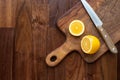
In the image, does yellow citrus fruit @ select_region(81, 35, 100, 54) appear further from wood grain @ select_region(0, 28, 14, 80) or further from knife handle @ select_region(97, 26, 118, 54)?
wood grain @ select_region(0, 28, 14, 80)

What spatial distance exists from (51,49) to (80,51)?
112 millimetres

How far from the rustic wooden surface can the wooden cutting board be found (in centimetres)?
2

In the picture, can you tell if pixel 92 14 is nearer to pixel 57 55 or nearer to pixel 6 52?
pixel 57 55

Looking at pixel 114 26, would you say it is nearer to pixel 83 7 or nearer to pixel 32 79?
pixel 83 7

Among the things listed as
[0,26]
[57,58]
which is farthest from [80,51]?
[0,26]

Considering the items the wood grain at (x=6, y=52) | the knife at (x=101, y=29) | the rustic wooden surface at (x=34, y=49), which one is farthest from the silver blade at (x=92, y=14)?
the wood grain at (x=6, y=52)

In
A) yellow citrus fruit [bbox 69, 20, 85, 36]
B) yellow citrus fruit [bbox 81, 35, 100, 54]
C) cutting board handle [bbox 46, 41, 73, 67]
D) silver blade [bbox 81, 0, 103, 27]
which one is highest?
silver blade [bbox 81, 0, 103, 27]

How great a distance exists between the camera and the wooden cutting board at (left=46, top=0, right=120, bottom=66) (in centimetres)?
79

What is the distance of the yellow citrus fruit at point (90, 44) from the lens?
744 millimetres

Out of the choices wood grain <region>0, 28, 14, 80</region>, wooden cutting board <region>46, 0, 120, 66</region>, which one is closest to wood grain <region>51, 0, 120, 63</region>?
wooden cutting board <region>46, 0, 120, 66</region>

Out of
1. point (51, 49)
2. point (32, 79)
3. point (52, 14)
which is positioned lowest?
point (32, 79)

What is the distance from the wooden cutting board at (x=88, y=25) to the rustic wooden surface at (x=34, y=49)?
0.02 metres

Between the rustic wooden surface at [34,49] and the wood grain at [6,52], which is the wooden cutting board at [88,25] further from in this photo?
the wood grain at [6,52]

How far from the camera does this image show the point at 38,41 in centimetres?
81
